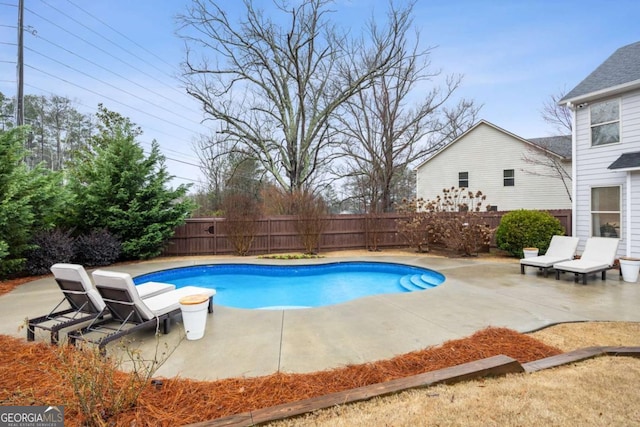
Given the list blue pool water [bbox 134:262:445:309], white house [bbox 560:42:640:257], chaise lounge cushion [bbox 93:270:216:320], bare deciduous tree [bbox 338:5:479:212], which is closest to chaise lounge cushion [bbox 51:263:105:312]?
chaise lounge cushion [bbox 93:270:216:320]

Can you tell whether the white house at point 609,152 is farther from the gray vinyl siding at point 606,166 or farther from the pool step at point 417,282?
the pool step at point 417,282

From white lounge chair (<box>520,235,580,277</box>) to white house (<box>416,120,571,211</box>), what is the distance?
9981mm

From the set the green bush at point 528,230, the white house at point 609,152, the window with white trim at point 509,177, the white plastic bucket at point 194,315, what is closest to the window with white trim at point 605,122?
the white house at point 609,152

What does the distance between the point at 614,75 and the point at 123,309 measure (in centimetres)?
1339

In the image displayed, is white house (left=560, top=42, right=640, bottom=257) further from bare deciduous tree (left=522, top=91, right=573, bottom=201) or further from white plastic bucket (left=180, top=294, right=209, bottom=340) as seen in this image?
white plastic bucket (left=180, top=294, right=209, bottom=340)

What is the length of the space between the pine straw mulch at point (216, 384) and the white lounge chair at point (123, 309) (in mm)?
510

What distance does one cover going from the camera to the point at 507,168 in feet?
56.7

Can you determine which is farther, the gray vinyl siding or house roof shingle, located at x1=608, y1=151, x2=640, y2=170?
the gray vinyl siding

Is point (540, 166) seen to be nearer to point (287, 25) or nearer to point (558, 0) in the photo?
point (558, 0)

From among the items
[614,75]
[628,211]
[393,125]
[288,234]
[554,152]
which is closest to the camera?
[628,211]

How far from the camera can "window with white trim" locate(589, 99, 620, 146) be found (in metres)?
8.75

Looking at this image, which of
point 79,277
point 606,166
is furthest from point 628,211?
point 79,277

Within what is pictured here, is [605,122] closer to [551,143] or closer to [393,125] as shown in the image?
[551,143]
